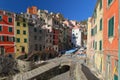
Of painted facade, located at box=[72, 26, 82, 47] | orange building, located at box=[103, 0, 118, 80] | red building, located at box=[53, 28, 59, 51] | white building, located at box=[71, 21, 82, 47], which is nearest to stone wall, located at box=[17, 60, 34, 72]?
orange building, located at box=[103, 0, 118, 80]

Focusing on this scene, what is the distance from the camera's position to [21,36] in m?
63.1

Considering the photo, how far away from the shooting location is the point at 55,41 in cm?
8744

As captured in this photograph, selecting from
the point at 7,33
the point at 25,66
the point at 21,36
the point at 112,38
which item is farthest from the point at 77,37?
the point at 112,38

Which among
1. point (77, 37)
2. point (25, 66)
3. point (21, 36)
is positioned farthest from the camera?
point (77, 37)

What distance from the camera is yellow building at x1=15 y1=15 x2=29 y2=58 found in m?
61.1

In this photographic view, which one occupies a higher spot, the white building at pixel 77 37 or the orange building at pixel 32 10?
the orange building at pixel 32 10

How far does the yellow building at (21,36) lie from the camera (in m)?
61.1

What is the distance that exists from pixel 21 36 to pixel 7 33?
6483mm

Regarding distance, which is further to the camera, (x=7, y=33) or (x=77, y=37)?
(x=77, y=37)

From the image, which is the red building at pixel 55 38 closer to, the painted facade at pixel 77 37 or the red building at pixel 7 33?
the painted facade at pixel 77 37

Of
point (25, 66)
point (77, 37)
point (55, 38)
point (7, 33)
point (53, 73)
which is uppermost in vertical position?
point (7, 33)

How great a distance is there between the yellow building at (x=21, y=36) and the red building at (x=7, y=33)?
192 cm

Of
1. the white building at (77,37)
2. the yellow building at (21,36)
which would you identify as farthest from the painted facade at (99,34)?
the white building at (77,37)

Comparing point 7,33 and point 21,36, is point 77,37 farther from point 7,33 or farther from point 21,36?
point 7,33
